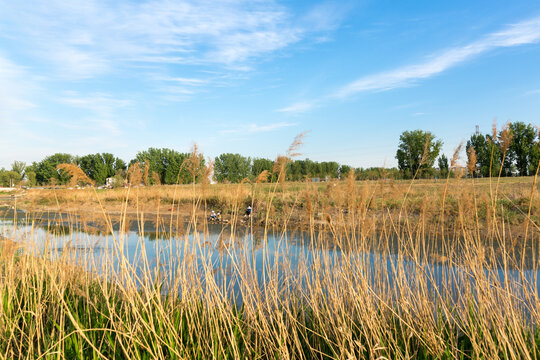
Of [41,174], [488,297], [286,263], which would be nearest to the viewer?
[488,297]

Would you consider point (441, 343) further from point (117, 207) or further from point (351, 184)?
point (117, 207)

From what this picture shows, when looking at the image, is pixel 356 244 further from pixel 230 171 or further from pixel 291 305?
pixel 230 171

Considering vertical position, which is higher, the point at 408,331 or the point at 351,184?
the point at 351,184

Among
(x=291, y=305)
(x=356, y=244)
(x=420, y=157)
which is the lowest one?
(x=291, y=305)

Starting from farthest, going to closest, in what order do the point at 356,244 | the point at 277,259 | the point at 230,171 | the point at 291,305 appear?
the point at 230,171, the point at 291,305, the point at 356,244, the point at 277,259

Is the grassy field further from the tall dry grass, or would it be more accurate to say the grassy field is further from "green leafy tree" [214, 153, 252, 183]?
"green leafy tree" [214, 153, 252, 183]

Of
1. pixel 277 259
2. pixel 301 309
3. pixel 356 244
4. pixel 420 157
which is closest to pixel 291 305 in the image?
pixel 301 309

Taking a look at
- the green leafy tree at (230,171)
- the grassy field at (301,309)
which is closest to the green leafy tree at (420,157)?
the grassy field at (301,309)

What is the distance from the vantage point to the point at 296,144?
2607 mm

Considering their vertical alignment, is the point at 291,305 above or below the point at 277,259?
below

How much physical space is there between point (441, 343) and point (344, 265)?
87 centimetres

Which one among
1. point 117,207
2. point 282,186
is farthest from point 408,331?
point 117,207

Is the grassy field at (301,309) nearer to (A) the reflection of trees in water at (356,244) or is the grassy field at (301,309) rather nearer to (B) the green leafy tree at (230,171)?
(A) the reflection of trees in water at (356,244)

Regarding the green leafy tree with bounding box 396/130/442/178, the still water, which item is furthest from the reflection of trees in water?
the green leafy tree with bounding box 396/130/442/178
